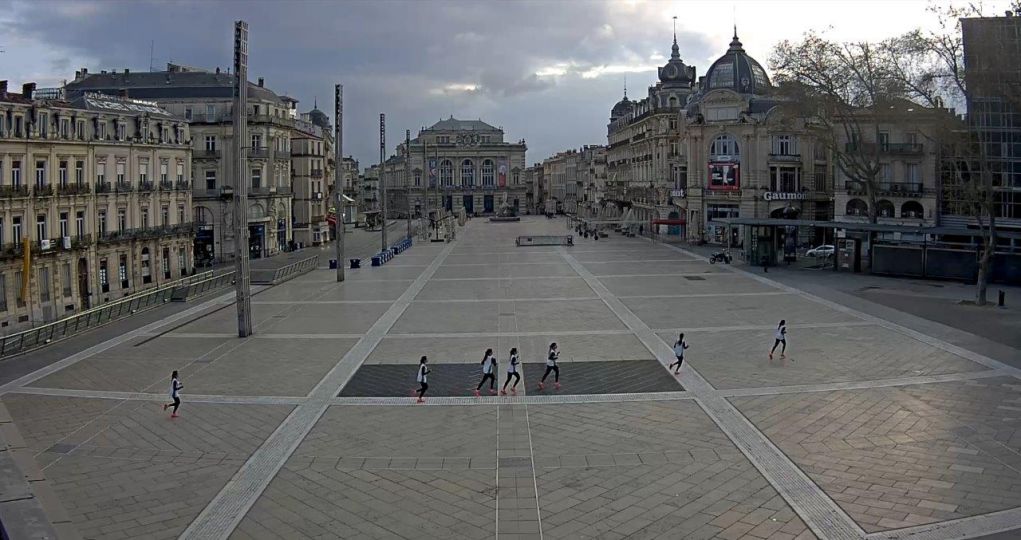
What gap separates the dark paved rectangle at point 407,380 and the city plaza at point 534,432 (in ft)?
0.46

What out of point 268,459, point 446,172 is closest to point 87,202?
point 268,459

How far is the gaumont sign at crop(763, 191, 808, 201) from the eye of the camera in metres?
A: 70.8

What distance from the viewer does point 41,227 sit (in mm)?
41156

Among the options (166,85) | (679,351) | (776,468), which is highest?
(166,85)

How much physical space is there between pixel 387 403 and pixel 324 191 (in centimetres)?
7374

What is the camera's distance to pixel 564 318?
35312mm

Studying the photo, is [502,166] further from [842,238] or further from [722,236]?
[842,238]

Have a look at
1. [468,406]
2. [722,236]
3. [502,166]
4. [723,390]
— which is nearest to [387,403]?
[468,406]

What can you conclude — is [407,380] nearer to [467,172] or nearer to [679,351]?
[679,351]

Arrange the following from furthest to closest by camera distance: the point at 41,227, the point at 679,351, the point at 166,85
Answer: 1. the point at 166,85
2. the point at 41,227
3. the point at 679,351

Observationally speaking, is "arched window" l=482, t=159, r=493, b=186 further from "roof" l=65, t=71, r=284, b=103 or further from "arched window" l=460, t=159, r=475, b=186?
"roof" l=65, t=71, r=284, b=103

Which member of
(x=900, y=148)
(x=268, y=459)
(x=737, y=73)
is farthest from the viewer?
(x=737, y=73)

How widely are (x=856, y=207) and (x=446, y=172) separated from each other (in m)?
122

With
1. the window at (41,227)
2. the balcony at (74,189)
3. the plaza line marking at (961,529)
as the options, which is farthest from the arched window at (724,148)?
the plaza line marking at (961,529)
